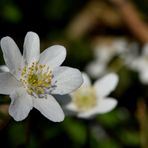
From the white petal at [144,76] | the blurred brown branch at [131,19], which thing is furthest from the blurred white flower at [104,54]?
the white petal at [144,76]

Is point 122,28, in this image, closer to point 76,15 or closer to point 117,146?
point 76,15

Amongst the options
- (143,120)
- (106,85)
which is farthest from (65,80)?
A: (143,120)

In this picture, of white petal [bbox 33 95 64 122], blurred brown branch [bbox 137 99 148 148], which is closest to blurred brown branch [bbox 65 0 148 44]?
blurred brown branch [bbox 137 99 148 148]

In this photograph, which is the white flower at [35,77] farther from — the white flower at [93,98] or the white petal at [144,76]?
the white petal at [144,76]

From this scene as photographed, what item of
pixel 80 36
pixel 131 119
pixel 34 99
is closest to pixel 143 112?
pixel 131 119

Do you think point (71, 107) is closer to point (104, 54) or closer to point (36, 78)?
point (36, 78)

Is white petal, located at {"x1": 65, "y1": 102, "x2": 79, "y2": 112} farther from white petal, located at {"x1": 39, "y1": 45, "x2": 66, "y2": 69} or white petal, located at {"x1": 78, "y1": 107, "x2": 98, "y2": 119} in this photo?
white petal, located at {"x1": 39, "y1": 45, "x2": 66, "y2": 69}
